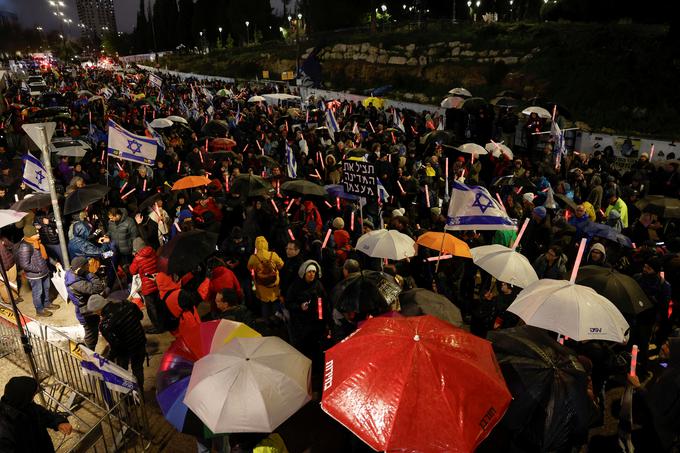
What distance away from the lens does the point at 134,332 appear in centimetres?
555

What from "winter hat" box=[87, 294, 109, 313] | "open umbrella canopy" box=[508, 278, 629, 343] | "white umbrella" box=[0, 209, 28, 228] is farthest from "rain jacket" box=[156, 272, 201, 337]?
"open umbrella canopy" box=[508, 278, 629, 343]

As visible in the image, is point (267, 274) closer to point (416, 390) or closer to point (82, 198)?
point (416, 390)

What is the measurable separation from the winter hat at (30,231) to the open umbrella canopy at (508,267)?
7.81 m

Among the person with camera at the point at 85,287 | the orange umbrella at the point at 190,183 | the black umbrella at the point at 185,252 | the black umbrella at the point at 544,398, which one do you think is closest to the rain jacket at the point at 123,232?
the orange umbrella at the point at 190,183

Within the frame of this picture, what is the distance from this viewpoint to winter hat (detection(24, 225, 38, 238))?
868cm

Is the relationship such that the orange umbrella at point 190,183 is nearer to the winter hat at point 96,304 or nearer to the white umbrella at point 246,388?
the winter hat at point 96,304

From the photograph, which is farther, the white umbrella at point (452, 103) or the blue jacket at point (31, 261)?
the white umbrella at point (452, 103)

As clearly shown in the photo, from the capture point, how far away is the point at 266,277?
684 cm

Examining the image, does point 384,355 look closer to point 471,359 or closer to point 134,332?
point 471,359

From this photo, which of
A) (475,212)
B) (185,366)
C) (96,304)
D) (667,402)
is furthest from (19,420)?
(475,212)

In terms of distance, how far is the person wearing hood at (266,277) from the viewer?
6867 millimetres

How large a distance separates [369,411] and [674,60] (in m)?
26.3

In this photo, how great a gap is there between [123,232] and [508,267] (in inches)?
260

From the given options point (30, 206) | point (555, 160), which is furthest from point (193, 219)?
point (555, 160)
